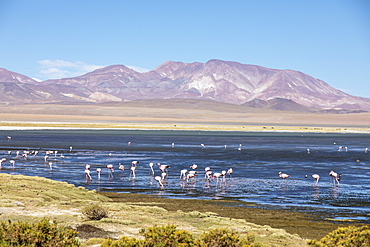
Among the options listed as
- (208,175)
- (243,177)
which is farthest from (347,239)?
(243,177)

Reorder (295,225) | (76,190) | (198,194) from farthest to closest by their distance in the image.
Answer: (198,194)
(76,190)
(295,225)

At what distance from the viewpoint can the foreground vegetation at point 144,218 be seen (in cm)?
1265

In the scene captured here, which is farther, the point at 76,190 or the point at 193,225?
the point at 76,190

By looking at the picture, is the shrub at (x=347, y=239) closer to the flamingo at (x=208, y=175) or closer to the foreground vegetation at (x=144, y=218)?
the foreground vegetation at (x=144, y=218)

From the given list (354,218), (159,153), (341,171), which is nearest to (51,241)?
(354,218)

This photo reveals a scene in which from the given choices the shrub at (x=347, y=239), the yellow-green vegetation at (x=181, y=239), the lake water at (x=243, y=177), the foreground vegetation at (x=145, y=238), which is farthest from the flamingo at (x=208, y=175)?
the yellow-green vegetation at (x=181, y=239)

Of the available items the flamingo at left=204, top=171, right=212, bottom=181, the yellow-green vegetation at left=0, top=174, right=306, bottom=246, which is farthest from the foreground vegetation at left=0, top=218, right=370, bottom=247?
the flamingo at left=204, top=171, right=212, bottom=181

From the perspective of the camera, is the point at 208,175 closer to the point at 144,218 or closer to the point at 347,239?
the point at 144,218

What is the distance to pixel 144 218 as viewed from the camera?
637 inches

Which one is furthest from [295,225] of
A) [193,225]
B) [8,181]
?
[8,181]

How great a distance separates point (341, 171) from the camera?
114ft

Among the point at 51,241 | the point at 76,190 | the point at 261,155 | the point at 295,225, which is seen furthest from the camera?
the point at 261,155

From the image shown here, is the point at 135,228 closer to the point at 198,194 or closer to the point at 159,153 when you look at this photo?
the point at 198,194

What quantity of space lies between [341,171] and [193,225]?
71.9 ft
